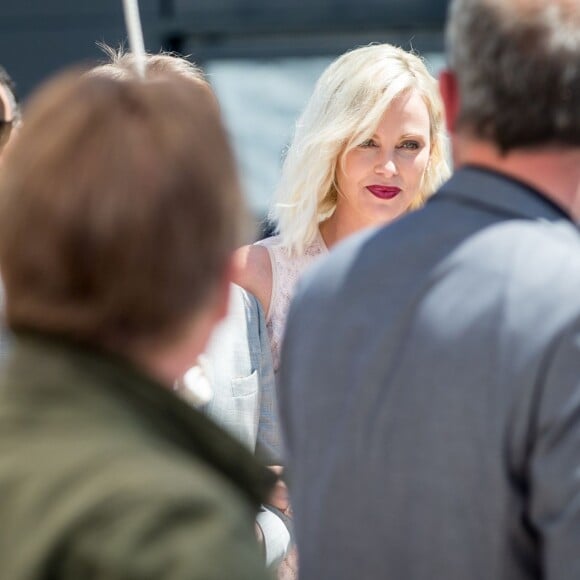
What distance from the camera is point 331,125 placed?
11.3 feet

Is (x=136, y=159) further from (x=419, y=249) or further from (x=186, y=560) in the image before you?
(x=419, y=249)

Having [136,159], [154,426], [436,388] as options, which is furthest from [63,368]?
[436,388]

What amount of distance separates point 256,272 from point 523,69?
175 centimetres

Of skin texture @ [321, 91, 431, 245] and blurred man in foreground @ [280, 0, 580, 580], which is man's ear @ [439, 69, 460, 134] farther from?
skin texture @ [321, 91, 431, 245]

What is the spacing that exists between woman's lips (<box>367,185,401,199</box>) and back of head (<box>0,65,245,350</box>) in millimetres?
2159

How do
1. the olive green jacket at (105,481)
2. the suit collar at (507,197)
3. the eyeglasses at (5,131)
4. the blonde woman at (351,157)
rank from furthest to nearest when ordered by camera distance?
the blonde woman at (351,157)
the eyeglasses at (5,131)
the suit collar at (507,197)
the olive green jacket at (105,481)

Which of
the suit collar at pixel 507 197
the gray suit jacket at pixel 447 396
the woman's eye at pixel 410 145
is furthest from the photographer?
the woman's eye at pixel 410 145

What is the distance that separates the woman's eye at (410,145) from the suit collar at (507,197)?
1857 mm

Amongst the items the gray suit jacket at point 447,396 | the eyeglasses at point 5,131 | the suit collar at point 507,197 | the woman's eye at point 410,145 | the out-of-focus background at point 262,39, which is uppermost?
the suit collar at point 507,197

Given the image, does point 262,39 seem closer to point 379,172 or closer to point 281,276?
point 379,172

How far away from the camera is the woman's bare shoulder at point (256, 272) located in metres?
3.27

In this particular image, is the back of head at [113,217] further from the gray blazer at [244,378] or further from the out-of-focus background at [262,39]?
the out-of-focus background at [262,39]

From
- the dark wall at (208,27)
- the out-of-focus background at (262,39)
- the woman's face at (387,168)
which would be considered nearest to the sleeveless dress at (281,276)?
the woman's face at (387,168)

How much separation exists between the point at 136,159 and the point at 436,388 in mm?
512
